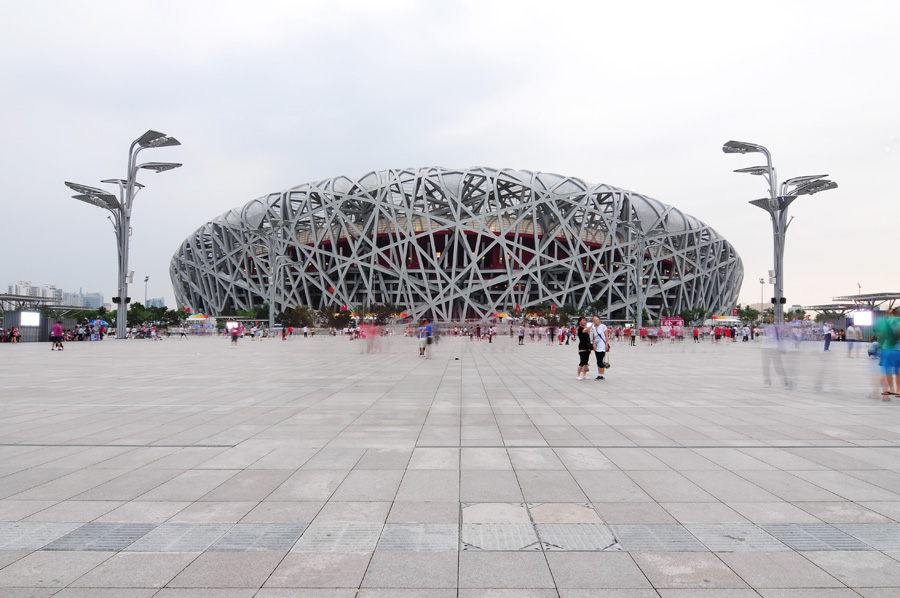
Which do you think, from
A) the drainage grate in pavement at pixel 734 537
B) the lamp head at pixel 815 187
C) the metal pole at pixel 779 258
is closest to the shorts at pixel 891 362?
the drainage grate in pavement at pixel 734 537

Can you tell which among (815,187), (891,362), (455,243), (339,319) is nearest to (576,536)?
(891,362)

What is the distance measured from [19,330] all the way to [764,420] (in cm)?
4425

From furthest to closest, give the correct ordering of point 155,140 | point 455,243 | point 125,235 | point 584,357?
point 455,243 → point 125,235 → point 155,140 → point 584,357

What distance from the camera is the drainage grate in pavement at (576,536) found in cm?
325

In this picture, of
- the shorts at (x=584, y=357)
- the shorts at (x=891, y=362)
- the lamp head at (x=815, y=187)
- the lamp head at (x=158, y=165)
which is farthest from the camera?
the lamp head at (x=158, y=165)

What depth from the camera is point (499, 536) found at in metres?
3.39

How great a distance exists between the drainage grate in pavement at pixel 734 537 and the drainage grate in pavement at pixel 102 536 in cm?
349

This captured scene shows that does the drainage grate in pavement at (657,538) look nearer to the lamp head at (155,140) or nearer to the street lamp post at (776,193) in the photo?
the street lamp post at (776,193)

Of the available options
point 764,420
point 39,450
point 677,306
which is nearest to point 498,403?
point 764,420

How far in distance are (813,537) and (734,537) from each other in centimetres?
48

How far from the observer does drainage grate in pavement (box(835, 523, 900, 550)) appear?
10.7 feet

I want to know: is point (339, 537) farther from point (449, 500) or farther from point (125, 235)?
point (125, 235)

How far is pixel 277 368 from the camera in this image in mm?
16500

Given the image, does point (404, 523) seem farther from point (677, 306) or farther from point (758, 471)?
point (677, 306)
